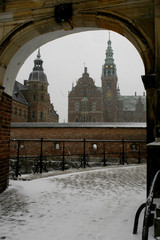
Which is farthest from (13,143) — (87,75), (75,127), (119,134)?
(87,75)

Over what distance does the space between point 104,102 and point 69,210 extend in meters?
50.0

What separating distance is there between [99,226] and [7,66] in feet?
10.5

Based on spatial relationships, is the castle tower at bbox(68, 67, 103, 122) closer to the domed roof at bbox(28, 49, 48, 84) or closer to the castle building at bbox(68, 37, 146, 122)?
the castle building at bbox(68, 37, 146, 122)

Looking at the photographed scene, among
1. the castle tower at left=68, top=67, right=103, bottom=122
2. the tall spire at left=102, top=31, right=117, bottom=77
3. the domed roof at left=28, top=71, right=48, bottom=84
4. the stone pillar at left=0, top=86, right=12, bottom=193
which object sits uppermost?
the tall spire at left=102, top=31, right=117, bottom=77

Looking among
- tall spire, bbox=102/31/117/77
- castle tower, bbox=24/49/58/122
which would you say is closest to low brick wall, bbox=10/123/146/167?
castle tower, bbox=24/49/58/122

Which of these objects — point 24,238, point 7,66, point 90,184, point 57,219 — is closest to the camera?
point 24,238

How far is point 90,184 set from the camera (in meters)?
4.69

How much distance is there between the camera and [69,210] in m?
3.01

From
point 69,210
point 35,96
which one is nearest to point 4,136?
point 69,210

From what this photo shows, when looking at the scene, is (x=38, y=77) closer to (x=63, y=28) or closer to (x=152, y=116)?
(x=63, y=28)

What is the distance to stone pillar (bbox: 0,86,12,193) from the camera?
390 centimetres

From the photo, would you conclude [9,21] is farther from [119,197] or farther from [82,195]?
[119,197]

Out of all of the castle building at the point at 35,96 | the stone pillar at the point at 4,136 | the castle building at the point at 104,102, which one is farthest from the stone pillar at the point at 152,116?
the castle building at the point at 104,102

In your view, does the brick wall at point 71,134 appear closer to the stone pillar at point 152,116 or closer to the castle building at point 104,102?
the stone pillar at point 152,116
